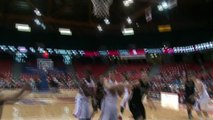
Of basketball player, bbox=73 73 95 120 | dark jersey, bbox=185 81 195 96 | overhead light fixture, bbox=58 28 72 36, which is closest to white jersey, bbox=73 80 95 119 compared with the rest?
basketball player, bbox=73 73 95 120

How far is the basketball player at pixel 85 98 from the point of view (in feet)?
32.8

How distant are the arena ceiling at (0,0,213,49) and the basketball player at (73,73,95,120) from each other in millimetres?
21548

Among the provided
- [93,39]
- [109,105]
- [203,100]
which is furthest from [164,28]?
[109,105]

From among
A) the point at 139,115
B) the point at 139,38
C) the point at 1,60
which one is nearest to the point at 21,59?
the point at 1,60

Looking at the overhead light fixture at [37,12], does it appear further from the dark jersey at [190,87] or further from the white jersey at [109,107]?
the white jersey at [109,107]

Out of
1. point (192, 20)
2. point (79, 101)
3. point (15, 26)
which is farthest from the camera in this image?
point (15, 26)

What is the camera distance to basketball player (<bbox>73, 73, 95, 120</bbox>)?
32.8 feet

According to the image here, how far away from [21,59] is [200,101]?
30.6 m

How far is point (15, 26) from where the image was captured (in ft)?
124

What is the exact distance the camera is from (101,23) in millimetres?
39688

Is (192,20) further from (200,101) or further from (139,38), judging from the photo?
(200,101)

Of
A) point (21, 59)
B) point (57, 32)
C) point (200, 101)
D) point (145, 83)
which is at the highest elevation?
point (57, 32)

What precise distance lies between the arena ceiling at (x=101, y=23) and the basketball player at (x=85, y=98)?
21.5 metres

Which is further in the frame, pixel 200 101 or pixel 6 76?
pixel 6 76
